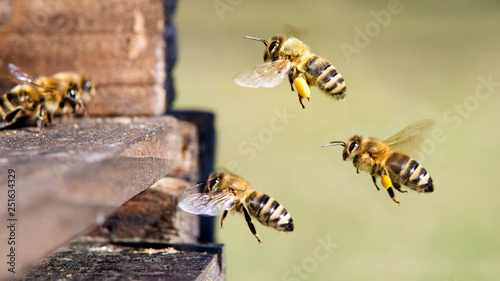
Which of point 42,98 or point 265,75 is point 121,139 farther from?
point 42,98

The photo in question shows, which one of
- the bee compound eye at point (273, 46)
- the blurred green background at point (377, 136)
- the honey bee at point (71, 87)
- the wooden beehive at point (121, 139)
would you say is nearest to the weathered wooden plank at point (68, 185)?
the wooden beehive at point (121, 139)

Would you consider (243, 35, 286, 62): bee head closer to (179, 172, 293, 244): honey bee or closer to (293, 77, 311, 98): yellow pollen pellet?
(293, 77, 311, 98): yellow pollen pellet

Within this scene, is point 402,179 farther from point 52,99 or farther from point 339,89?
point 52,99

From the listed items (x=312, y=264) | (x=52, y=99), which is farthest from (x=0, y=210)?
(x=312, y=264)

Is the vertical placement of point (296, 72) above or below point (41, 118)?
above

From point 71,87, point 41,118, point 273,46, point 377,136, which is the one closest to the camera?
point 41,118

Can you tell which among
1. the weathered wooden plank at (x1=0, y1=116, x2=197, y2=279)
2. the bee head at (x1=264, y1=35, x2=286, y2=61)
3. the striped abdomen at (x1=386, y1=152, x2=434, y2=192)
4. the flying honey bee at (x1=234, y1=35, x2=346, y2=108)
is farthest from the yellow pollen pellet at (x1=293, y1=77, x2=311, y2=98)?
the weathered wooden plank at (x1=0, y1=116, x2=197, y2=279)

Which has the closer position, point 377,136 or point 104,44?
point 104,44

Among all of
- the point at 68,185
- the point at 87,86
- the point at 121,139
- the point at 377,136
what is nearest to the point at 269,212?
the point at 87,86
